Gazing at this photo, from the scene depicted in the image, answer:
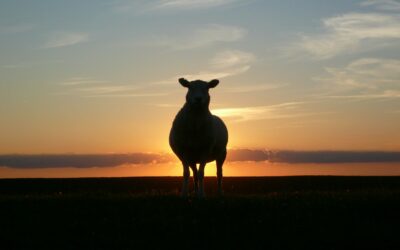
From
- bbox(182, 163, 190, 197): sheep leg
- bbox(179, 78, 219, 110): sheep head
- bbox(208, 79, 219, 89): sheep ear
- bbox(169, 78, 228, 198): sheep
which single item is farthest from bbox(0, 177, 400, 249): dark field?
bbox(208, 79, 219, 89): sheep ear

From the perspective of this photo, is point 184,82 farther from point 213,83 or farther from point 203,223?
point 203,223

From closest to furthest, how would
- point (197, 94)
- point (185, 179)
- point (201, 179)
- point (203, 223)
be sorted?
1. point (203, 223)
2. point (197, 94)
3. point (201, 179)
4. point (185, 179)

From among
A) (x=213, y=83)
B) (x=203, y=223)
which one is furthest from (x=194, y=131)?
(x=203, y=223)

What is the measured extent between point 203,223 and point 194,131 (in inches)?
250

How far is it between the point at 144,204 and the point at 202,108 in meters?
4.63

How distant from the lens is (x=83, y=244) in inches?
521

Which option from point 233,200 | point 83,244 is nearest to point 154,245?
point 83,244

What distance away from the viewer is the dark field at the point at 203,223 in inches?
523

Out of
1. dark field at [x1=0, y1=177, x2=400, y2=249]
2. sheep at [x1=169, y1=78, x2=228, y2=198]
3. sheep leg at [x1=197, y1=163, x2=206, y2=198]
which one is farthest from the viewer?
sheep at [x1=169, y1=78, x2=228, y2=198]

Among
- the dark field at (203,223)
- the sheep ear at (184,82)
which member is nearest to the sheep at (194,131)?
the sheep ear at (184,82)

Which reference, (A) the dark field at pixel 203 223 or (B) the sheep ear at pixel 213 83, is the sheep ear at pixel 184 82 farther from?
(A) the dark field at pixel 203 223

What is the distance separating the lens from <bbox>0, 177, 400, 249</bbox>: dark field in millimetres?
13297

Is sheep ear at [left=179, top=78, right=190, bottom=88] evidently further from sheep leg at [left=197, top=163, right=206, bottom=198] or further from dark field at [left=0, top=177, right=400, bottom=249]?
dark field at [left=0, top=177, right=400, bottom=249]

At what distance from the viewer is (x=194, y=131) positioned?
67.3ft
